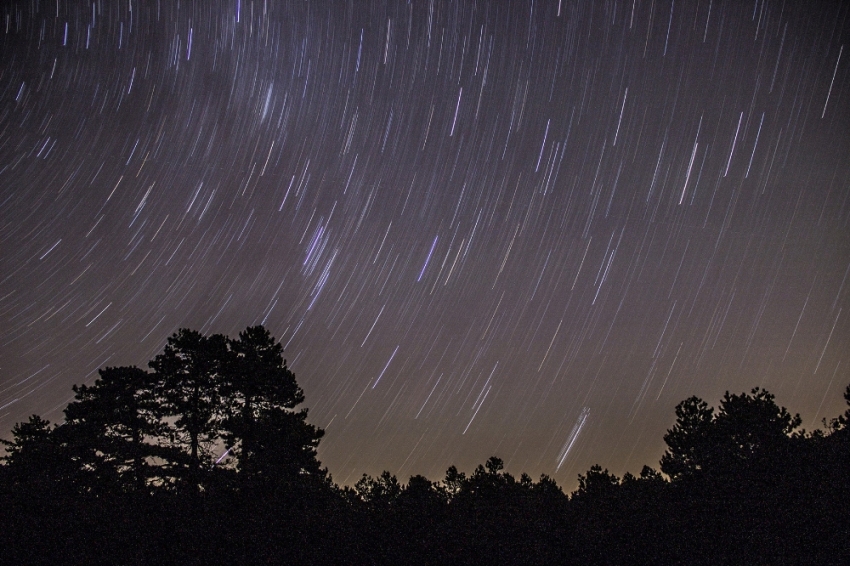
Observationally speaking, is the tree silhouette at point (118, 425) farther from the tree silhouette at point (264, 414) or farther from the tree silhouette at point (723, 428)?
the tree silhouette at point (723, 428)

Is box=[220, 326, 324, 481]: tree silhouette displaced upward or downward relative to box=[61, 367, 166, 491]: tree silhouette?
upward

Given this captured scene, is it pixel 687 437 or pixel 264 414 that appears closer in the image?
pixel 264 414

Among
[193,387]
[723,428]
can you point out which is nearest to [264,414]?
[193,387]

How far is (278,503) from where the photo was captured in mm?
14148

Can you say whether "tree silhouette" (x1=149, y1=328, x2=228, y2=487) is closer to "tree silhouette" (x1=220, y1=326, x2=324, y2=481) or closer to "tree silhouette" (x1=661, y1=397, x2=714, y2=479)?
"tree silhouette" (x1=220, y1=326, x2=324, y2=481)

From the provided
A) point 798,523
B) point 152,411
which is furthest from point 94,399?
point 798,523

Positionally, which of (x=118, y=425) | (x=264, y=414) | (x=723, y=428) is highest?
(x=723, y=428)

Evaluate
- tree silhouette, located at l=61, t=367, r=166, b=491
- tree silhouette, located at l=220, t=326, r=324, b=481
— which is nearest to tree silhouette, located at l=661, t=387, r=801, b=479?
tree silhouette, located at l=220, t=326, r=324, b=481

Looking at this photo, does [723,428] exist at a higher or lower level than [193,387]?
higher

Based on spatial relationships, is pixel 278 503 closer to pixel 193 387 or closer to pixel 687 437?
pixel 193 387

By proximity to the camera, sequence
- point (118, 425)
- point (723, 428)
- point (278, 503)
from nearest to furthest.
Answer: point (278, 503) → point (118, 425) → point (723, 428)

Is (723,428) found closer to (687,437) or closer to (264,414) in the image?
(687,437)

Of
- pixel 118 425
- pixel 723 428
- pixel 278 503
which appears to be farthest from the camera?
pixel 723 428

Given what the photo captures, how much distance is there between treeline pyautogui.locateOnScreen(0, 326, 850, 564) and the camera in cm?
1282
